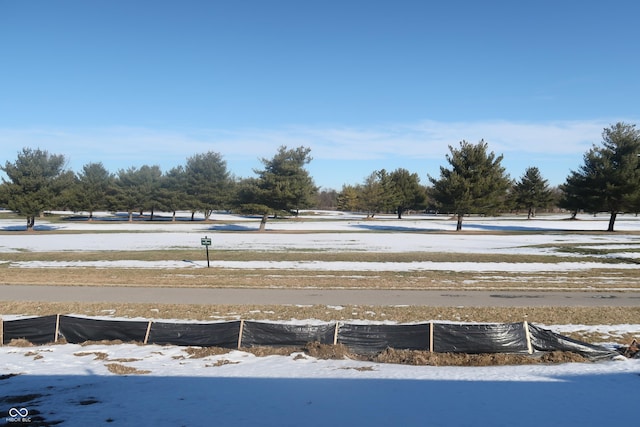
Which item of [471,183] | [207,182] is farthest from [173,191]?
[471,183]

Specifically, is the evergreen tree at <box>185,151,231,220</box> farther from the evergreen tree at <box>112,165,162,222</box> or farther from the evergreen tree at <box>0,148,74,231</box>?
the evergreen tree at <box>0,148,74,231</box>

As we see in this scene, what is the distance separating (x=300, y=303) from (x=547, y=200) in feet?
268

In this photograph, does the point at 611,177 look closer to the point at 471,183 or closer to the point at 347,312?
the point at 471,183

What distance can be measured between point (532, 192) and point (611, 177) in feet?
135

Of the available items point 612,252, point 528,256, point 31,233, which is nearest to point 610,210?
point 612,252

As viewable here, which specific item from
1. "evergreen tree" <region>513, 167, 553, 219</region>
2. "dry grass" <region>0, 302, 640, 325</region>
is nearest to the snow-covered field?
"dry grass" <region>0, 302, 640, 325</region>

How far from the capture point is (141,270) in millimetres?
20781

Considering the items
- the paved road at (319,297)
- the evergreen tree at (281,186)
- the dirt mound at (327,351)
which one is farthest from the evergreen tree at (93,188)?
the dirt mound at (327,351)

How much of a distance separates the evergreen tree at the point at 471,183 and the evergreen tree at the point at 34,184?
126 feet

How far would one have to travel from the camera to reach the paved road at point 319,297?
47.4ft

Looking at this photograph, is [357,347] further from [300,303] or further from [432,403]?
[300,303]

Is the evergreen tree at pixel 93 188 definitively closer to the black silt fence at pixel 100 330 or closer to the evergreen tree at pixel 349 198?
the evergreen tree at pixel 349 198

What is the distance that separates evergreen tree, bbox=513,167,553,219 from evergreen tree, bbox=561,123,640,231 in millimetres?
37251

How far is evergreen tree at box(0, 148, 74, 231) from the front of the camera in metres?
44.4
